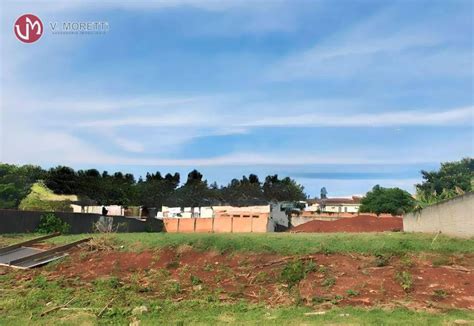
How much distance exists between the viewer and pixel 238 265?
38.6 feet

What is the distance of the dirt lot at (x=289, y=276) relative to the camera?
908 centimetres

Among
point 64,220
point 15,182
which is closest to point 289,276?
point 64,220

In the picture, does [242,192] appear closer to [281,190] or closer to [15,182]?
[281,190]

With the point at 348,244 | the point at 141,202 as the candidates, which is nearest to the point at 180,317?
the point at 348,244

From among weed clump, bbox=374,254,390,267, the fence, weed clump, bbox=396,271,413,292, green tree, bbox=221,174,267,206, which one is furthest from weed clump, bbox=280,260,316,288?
green tree, bbox=221,174,267,206

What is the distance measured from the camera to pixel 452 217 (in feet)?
45.2

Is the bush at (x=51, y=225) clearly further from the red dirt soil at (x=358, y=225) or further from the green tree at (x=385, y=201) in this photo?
the green tree at (x=385, y=201)

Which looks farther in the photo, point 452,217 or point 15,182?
point 15,182

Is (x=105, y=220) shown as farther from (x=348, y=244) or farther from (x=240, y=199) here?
(x=240, y=199)

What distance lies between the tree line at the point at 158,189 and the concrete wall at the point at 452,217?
4320cm

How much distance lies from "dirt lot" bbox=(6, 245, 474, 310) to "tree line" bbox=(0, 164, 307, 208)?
134 feet

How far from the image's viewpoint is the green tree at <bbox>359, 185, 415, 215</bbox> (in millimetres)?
53906

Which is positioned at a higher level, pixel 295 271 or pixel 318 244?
pixel 318 244

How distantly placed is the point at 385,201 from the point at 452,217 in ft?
145
